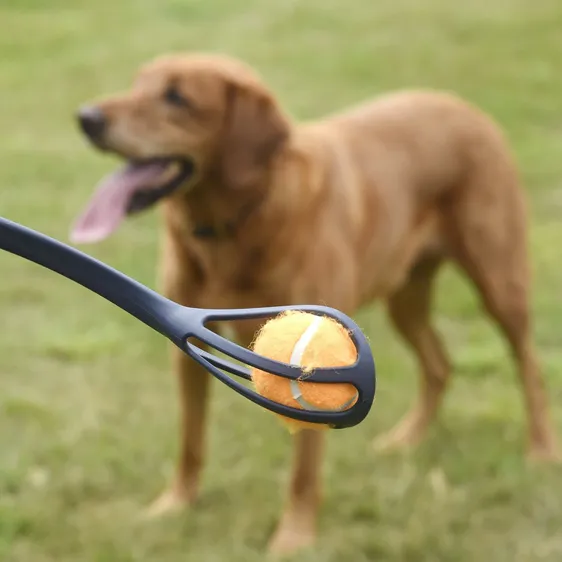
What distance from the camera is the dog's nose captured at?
2912 mm

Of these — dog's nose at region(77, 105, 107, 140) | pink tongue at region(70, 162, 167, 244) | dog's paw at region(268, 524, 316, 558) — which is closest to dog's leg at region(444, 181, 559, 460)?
dog's paw at region(268, 524, 316, 558)

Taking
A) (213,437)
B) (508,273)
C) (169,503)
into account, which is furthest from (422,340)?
(169,503)

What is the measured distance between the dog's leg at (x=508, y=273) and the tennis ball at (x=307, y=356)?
2230mm

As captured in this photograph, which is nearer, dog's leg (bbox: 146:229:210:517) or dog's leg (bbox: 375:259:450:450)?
dog's leg (bbox: 146:229:210:517)

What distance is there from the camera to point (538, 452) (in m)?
3.46

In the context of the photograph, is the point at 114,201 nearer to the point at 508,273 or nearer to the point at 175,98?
the point at 175,98

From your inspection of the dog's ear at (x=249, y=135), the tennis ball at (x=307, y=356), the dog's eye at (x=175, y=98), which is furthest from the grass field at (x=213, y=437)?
the tennis ball at (x=307, y=356)

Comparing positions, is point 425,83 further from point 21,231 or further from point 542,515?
point 21,231

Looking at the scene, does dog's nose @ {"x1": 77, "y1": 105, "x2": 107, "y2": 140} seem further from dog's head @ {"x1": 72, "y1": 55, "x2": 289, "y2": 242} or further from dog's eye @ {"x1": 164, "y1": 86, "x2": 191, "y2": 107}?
dog's eye @ {"x1": 164, "y1": 86, "x2": 191, "y2": 107}

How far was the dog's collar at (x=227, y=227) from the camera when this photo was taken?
9.13ft

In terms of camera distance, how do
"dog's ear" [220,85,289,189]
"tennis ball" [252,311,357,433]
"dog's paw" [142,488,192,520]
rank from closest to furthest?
"tennis ball" [252,311,357,433] → "dog's ear" [220,85,289,189] → "dog's paw" [142,488,192,520]

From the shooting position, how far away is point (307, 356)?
119 cm

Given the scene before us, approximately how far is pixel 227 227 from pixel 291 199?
0.21 meters

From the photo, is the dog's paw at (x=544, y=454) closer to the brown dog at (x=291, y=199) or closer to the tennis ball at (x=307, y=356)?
the brown dog at (x=291, y=199)
